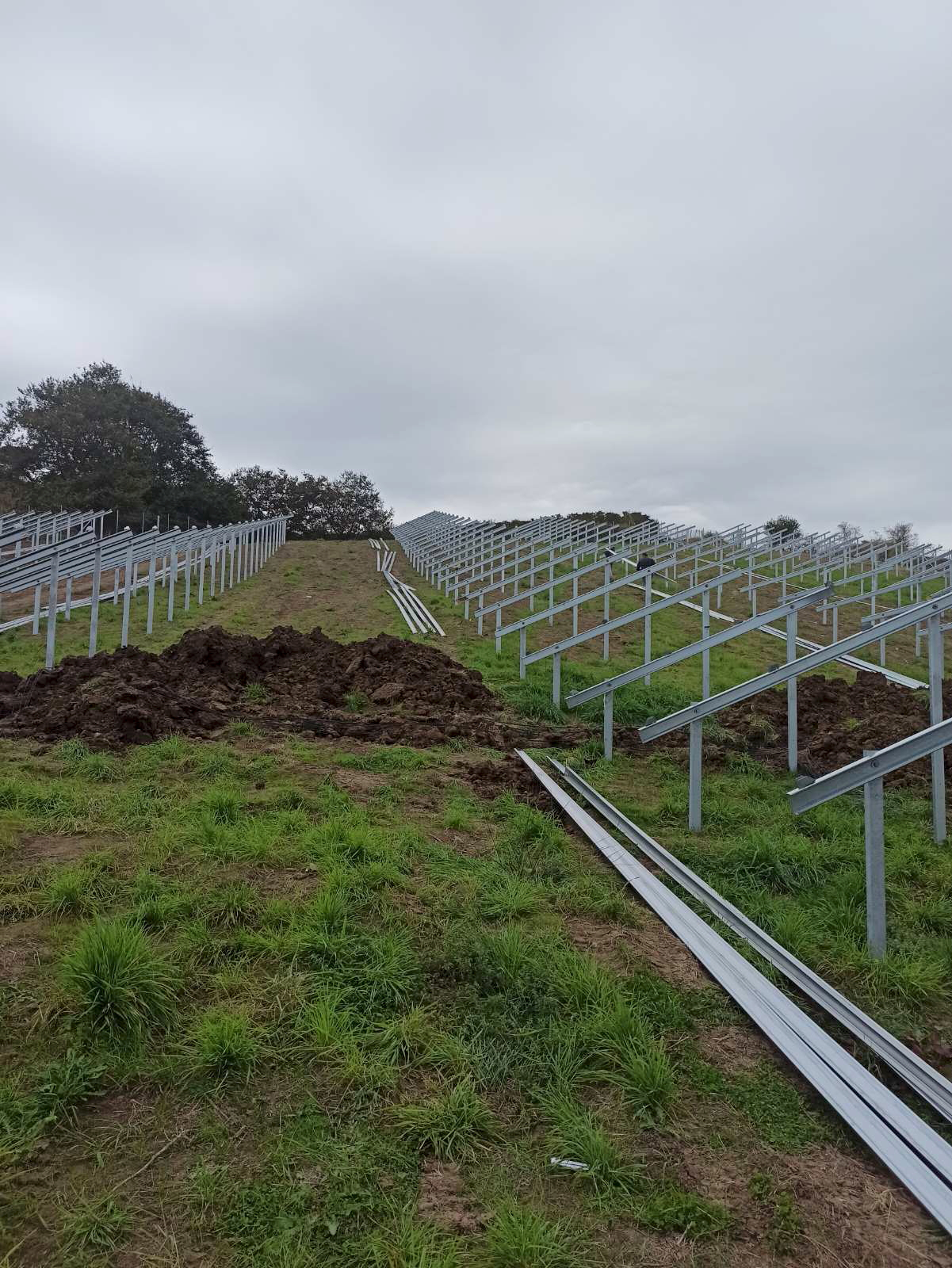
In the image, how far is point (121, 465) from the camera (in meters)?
35.0

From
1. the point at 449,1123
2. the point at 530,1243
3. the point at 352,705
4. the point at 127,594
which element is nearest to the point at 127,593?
the point at 127,594

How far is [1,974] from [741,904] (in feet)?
11.1

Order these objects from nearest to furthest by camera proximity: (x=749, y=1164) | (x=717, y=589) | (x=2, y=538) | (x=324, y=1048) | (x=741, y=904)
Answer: (x=749, y=1164) → (x=324, y=1048) → (x=741, y=904) → (x=2, y=538) → (x=717, y=589)

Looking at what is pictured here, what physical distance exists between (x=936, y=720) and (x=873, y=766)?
2.52 m

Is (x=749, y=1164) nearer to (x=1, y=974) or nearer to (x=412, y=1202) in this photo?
(x=412, y=1202)

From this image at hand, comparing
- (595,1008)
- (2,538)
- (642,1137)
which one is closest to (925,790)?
(595,1008)

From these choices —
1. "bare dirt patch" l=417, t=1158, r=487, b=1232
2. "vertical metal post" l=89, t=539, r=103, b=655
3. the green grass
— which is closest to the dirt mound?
the green grass

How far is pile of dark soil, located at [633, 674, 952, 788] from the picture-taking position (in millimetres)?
6336

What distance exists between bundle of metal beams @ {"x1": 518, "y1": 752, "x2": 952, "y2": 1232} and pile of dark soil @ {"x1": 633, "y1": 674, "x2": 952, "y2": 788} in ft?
10.4

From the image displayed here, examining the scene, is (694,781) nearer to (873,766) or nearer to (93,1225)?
(873,766)

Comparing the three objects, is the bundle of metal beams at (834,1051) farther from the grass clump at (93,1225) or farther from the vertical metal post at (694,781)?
the grass clump at (93,1225)

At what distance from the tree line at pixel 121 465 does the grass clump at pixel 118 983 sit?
99.5 ft

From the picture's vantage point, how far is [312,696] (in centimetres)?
832

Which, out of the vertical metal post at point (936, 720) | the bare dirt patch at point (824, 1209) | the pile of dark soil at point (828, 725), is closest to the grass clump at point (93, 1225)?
the bare dirt patch at point (824, 1209)
